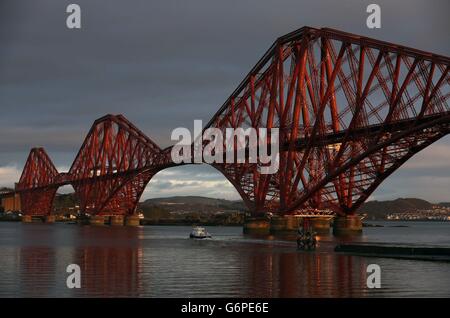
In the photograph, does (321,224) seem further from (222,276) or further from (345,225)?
(222,276)

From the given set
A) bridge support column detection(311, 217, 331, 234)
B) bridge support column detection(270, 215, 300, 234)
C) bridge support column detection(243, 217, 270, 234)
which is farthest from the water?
bridge support column detection(243, 217, 270, 234)

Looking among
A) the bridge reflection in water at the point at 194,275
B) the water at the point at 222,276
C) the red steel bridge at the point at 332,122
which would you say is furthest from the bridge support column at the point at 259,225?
the water at the point at 222,276

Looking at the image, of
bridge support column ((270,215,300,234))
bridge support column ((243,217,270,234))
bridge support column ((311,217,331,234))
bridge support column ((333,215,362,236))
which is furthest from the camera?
bridge support column ((243,217,270,234))

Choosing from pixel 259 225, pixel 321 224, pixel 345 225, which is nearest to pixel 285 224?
pixel 321 224

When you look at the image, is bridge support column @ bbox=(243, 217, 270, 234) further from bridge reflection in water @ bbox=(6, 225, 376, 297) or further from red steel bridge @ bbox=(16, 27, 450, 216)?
bridge reflection in water @ bbox=(6, 225, 376, 297)

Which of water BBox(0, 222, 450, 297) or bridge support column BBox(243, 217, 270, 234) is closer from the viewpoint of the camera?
water BBox(0, 222, 450, 297)

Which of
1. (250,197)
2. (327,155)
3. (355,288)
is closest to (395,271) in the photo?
(355,288)

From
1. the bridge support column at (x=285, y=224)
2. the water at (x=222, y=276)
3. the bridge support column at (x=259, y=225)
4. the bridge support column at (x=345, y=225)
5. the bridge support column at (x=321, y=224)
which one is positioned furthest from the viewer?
the bridge support column at (x=259, y=225)

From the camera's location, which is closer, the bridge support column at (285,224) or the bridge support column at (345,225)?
the bridge support column at (285,224)

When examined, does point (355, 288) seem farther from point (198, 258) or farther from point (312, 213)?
point (312, 213)

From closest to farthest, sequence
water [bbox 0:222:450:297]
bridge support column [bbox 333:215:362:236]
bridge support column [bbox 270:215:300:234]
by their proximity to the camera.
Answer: water [bbox 0:222:450:297]
bridge support column [bbox 270:215:300:234]
bridge support column [bbox 333:215:362:236]

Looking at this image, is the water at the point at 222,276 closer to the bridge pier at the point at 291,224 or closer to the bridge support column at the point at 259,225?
the bridge pier at the point at 291,224
